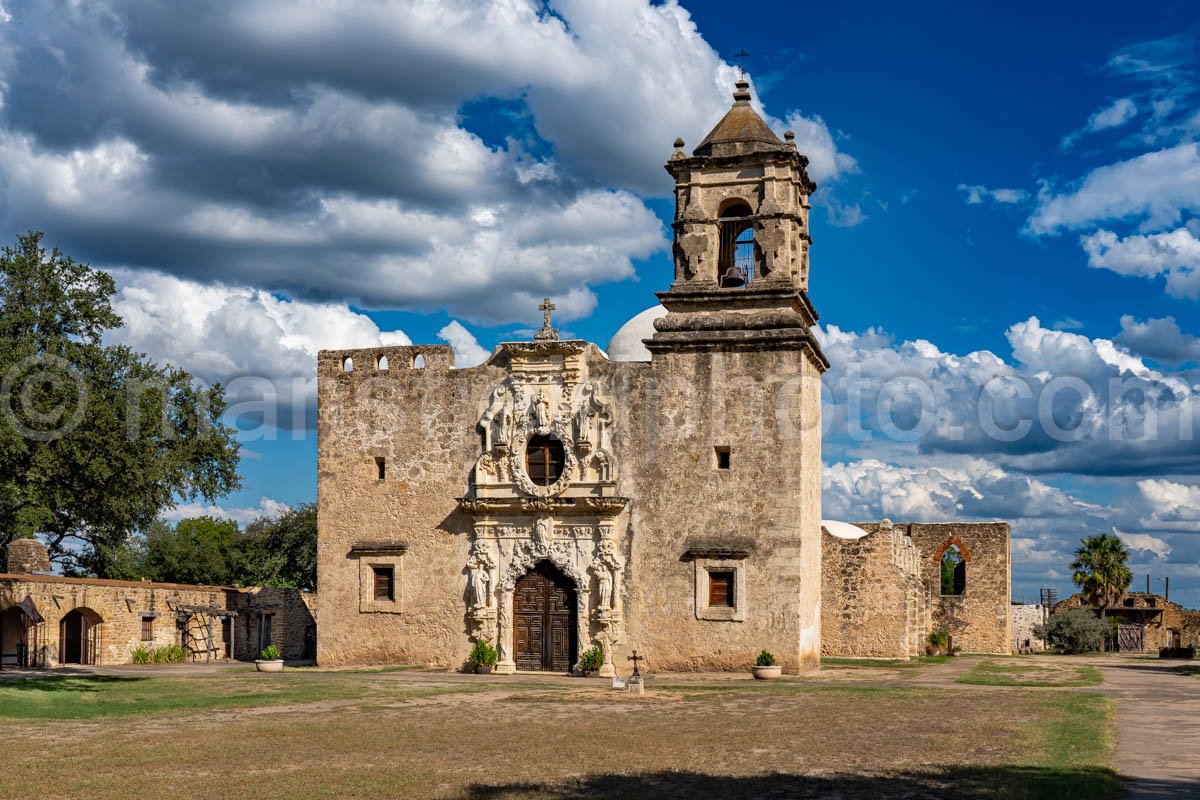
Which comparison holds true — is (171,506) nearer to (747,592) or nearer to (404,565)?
(404,565)

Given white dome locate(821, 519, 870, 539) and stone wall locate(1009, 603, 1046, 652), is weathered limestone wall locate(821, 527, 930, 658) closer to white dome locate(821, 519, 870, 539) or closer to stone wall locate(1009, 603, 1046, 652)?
white dome locate(821, 519, 870, 539)

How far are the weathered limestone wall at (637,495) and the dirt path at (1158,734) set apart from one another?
701 cm

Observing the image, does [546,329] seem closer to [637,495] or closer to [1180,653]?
[637,495]

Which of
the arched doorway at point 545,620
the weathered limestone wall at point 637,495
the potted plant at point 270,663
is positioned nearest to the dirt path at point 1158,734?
the weathered limestone wall at point 637,495

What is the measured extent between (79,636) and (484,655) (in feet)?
39.7

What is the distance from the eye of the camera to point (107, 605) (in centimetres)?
3272

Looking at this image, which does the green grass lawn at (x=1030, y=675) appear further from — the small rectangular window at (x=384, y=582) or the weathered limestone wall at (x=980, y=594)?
the small rectangular window at (x=384, y=582)

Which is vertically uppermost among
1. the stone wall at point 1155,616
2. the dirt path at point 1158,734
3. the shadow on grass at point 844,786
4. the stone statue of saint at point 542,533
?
the stone statue of saint at point 542,533

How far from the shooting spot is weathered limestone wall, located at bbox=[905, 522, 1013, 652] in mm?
42062

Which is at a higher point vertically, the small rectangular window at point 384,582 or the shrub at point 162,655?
the small rectangular window at point 384,582

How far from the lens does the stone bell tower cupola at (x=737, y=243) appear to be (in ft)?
92.3

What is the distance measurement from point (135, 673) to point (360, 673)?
548cm

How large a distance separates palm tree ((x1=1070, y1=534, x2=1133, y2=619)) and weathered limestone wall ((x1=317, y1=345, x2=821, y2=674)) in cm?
2962

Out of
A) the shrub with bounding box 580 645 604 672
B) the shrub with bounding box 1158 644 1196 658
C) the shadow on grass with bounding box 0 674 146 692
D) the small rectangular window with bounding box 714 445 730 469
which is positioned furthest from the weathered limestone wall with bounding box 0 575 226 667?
the shrub with bounding box 1158 644 1196 658
